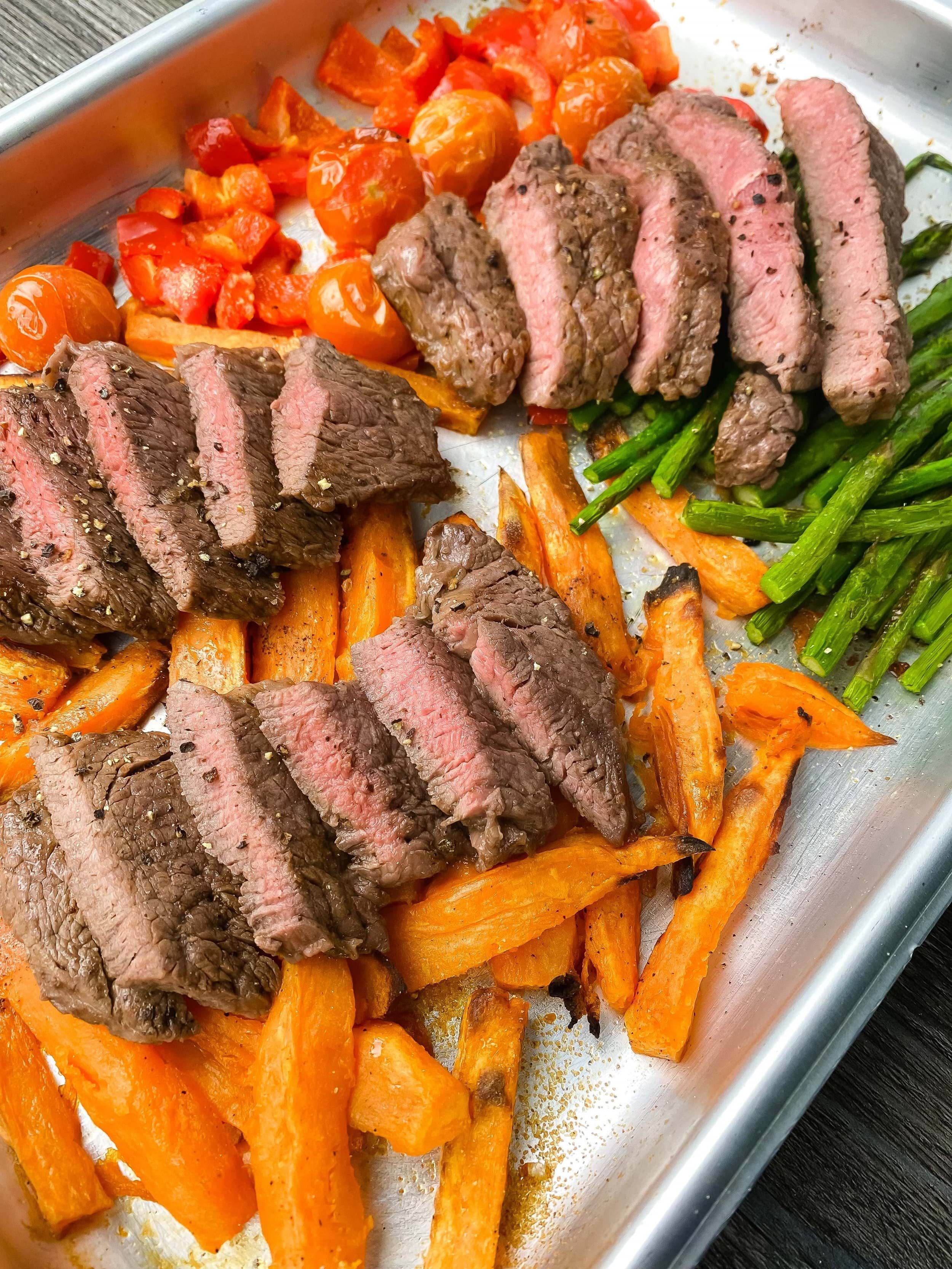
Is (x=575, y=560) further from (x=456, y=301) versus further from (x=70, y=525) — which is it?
(x=70, y=525)

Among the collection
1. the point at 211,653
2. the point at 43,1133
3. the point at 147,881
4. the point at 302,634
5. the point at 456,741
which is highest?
the point at 456,741

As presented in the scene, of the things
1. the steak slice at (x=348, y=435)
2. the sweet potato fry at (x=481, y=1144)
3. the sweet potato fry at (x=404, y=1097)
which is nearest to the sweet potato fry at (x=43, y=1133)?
the sweet potato fry at (x=404, y=1097)

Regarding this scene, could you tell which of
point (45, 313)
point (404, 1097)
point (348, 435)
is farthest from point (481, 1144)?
point (45, 313)

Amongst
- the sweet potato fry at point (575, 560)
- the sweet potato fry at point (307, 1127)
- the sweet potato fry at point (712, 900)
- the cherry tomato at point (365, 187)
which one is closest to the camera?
the sweet potato fry at point (307, 1127)

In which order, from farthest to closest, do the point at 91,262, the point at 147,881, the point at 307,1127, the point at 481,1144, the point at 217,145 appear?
the point at 217,145 → the point at 91,262 → the point at 481,1144 → the point at 147,881 → the point at 307,1127

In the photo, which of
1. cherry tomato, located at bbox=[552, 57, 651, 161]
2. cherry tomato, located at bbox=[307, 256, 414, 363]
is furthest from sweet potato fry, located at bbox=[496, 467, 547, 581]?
cherry tomato, located at bbox=[552, 57, 651, 161]

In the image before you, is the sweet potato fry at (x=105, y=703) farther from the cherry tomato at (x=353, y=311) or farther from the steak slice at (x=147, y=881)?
the cherry tomato at (x=353, y=311)
